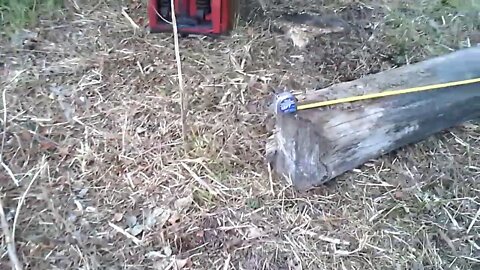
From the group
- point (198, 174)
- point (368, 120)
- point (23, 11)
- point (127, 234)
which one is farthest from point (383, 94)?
point (23, 11)

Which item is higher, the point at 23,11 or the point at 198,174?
the point at 23,11

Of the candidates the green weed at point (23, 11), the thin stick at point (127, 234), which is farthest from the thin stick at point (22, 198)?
the green weed at point (23, 11)

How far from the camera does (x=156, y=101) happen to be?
6.38ft

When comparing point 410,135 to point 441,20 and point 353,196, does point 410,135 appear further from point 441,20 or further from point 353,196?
point 441,20

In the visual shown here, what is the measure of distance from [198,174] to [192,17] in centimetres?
68

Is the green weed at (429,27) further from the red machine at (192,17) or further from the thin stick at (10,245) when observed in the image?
the thin stick at (10,245)

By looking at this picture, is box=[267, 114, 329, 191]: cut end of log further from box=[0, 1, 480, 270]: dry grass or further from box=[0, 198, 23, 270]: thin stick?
box=[0, 198, 23, 270]: thin stick

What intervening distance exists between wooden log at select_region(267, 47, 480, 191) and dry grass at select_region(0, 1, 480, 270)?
0.07 m

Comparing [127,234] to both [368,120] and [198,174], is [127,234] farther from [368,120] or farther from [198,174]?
[368,120]

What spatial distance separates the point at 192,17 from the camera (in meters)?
2.16

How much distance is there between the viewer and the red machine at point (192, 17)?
2.13 m

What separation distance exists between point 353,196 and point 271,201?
0.73ft

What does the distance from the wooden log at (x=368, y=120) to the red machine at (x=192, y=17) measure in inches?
21.5

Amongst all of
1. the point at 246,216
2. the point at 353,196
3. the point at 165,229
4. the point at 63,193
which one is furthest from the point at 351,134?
the point at 63,193
